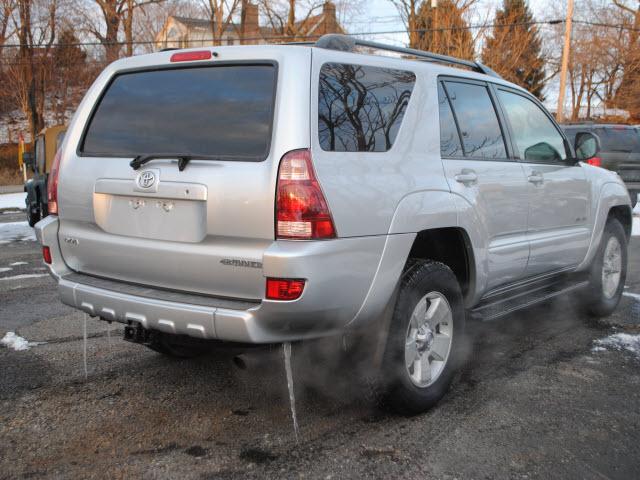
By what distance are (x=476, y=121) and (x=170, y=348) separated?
2305mm

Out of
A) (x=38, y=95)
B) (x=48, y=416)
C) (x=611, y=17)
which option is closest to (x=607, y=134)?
(x=48, y=416)

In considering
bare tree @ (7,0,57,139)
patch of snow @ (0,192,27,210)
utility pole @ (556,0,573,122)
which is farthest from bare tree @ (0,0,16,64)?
utility pole @ (556,0,573,122)

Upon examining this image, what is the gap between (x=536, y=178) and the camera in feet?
14.0

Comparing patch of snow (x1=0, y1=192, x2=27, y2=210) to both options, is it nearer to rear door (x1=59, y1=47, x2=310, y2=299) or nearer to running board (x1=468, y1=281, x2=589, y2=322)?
rear door (x1=59, y1=47, x2=310, y2=299)

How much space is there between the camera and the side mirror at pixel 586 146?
4996 mm

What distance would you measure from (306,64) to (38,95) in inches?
1226

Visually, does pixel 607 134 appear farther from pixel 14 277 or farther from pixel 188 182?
pixel 188 182

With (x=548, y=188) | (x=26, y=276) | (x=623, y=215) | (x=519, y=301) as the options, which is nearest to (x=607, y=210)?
(x=623, y=215)

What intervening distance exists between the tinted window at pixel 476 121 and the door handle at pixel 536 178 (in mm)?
263

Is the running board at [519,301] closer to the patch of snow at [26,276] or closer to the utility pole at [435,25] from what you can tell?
the patch of snow at [26,276]

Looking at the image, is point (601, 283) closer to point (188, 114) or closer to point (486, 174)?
point (486, 174)

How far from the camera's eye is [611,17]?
140ft

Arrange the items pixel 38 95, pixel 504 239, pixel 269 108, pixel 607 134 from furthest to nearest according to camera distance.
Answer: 1. pixel 38 95
2. pixel 607 134
3. pixel 504 239
4. pixel 269 108

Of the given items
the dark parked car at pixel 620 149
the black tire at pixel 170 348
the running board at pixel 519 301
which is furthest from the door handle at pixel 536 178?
the dark parked car at pixel 620 149
